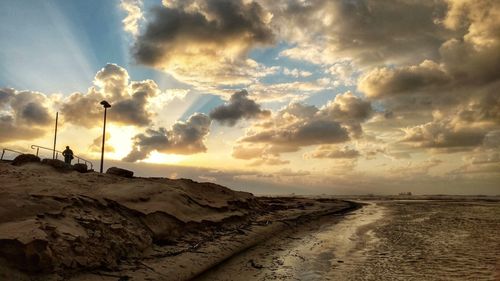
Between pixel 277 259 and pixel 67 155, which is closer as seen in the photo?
pixel 277 259

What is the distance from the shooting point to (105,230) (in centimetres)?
1040

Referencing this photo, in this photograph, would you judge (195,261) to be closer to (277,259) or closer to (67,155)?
(277,259)

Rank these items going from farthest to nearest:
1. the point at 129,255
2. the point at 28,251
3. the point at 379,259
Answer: the point at 379,259 < the point at 129,255 < the point at 28,251

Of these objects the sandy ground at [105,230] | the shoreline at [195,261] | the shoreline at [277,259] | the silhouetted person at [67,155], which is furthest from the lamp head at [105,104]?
the shoreline at [277,259]

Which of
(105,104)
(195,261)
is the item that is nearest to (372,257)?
(195,261)

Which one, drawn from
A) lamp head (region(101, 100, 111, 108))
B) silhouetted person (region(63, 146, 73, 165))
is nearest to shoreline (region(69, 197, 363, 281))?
silhouetted person (region(63, 146, 73, 165))

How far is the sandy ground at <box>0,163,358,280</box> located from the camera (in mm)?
7953

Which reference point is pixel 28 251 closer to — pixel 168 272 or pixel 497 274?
pixel 168 272

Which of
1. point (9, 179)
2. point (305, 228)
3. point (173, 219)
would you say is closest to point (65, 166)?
point (9, 179)

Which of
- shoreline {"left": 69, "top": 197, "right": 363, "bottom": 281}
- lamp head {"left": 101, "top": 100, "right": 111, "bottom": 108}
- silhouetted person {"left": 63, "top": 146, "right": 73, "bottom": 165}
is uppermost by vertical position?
lamp head {"left": 101, "top": 100, "right": 111, "bottom": 108}

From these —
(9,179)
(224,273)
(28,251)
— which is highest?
(9,179)

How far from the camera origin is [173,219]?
13.8 meters

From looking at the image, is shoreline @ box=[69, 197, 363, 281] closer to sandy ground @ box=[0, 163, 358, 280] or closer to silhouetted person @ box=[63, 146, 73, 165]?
sandy ground @ box=[0, 163, 358, 280]

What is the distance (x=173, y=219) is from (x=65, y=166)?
7169mm
